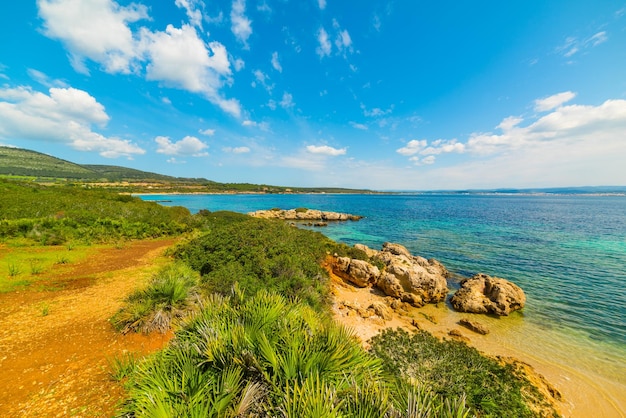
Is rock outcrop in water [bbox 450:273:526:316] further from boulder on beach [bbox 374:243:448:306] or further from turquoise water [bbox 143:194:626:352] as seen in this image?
boulder on beach [bbox 374:243:448:306]

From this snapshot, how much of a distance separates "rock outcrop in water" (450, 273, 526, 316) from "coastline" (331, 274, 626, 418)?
41 centimetres

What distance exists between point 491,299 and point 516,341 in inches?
123

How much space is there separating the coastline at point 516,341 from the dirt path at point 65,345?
7.09 metres

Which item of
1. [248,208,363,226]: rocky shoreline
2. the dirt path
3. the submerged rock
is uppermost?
the dirt path

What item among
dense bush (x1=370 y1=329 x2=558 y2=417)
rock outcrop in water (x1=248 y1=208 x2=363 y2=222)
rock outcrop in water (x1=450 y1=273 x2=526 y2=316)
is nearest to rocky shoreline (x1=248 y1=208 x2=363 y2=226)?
rock outcrop in water (x1=248 y1=208 x2=363 y2=222)

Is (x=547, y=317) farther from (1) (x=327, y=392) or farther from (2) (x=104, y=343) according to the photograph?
(2) (x=104, y=343)

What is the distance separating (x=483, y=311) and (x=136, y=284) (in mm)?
16567

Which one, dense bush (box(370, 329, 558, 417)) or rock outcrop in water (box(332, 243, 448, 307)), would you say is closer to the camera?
dense bush (box(370, 329, 558, 417))

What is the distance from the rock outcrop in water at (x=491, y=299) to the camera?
12305mm

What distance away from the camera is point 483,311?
1248cm

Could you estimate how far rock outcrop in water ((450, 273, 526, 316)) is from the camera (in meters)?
12.3

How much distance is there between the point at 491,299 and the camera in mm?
12945

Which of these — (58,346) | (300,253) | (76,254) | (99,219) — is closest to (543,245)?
(300,253)

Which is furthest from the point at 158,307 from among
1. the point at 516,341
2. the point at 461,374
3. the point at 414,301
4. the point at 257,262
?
the point at 516,341
